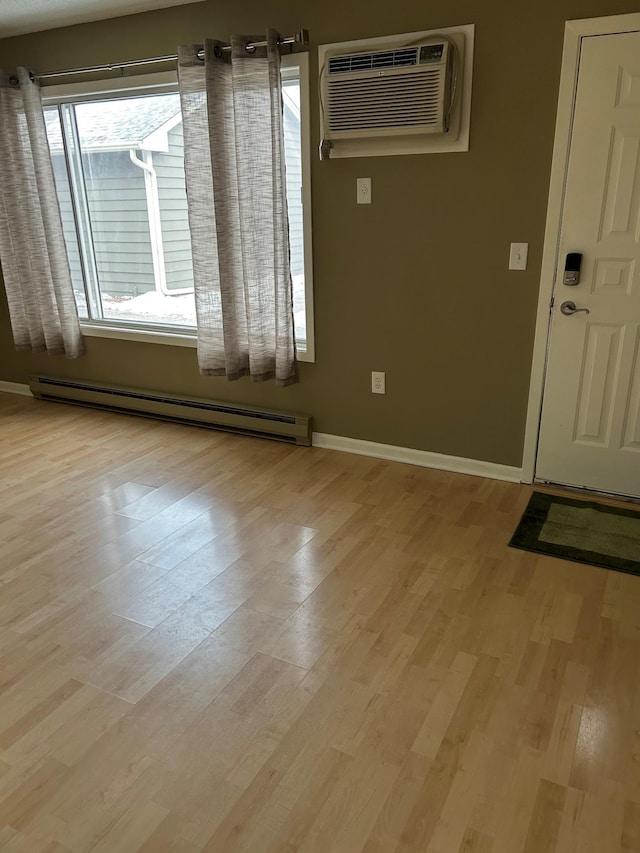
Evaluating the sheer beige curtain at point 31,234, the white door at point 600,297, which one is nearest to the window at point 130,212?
the sheer beige curtain at point 31,234

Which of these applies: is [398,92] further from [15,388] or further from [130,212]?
[15,388]

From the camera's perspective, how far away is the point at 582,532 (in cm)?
281

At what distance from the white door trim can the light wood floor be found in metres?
0.37

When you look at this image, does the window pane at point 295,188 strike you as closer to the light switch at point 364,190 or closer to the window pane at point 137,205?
the light switch at point 364,190

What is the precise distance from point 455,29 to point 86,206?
2768 millimetres

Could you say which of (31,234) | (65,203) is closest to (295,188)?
(65,203)

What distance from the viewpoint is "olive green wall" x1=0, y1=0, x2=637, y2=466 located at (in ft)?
9.29

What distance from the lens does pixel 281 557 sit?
2.70m

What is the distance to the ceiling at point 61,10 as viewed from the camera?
347 centimetres

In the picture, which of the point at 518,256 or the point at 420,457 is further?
the point at 420,457

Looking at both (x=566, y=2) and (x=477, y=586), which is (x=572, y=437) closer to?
(x=477, y=586)

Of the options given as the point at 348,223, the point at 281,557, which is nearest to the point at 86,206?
the point at 348,223

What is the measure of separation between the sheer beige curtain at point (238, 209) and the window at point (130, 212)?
20 centimetres

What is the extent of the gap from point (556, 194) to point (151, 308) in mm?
2746
